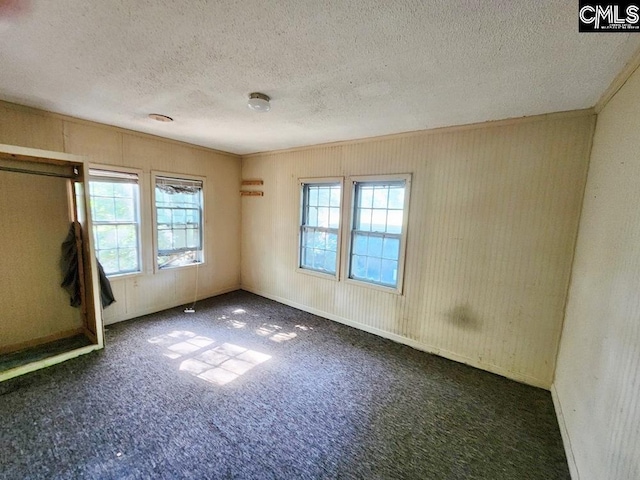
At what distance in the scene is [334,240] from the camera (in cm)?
382

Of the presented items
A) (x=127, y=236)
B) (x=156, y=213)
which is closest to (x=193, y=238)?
(x=156, y=213)

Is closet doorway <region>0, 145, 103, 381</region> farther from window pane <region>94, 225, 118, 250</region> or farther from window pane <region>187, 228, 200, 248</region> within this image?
window pane <region>187, 228, 200, 248</region>

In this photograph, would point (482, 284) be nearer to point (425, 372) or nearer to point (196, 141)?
point (425, 372)

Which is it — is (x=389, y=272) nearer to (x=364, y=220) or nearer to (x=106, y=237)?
(x=364, y=220)

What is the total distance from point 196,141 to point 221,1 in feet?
9.93

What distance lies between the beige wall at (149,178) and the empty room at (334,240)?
0.09ft

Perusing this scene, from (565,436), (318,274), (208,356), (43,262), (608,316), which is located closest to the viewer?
(608,316)

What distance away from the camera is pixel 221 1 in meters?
1.16

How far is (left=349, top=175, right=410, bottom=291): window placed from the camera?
10.5ft

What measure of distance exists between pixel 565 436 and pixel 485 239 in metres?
1.58

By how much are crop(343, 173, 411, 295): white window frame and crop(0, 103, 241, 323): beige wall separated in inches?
89.7

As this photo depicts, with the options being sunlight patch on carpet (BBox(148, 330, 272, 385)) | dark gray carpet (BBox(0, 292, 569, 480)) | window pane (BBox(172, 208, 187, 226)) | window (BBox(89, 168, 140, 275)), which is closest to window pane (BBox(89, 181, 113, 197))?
window (BBox(89, 168, 140, 275))

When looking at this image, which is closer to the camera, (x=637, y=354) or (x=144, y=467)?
(x=637, y=354)

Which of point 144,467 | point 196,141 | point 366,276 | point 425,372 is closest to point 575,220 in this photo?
point 425,372
